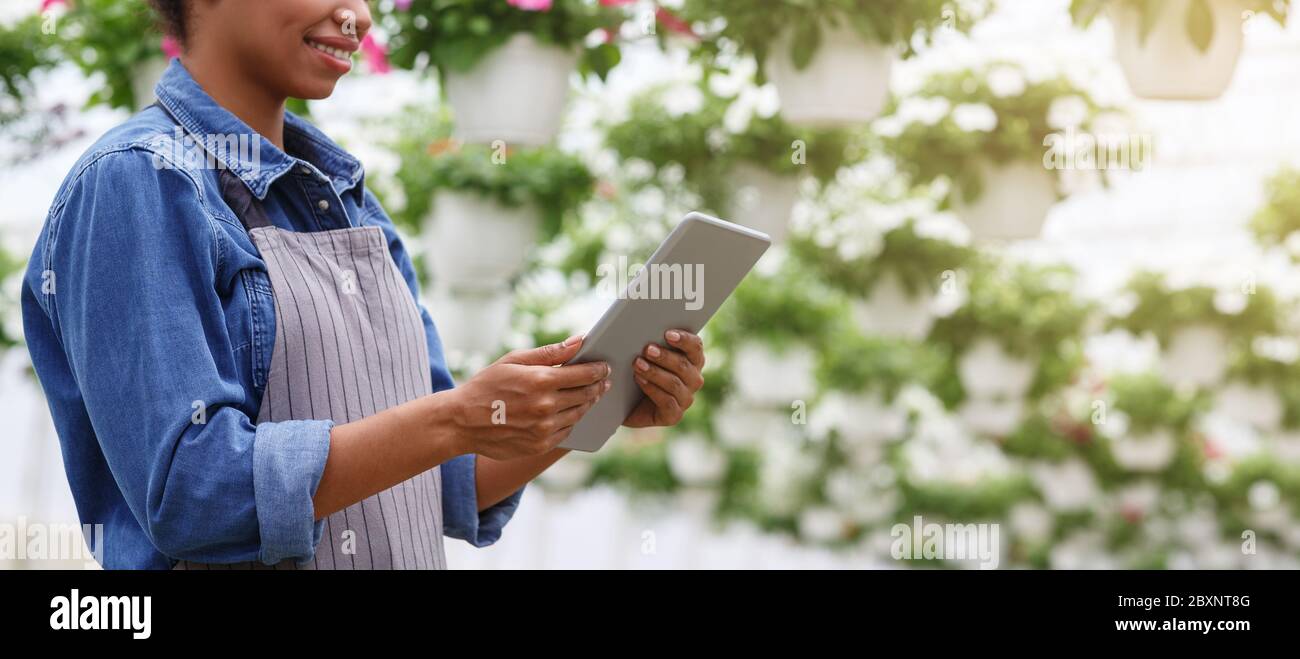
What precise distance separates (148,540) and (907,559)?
9.73m

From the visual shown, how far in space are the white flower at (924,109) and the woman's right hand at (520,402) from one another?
2.64 m

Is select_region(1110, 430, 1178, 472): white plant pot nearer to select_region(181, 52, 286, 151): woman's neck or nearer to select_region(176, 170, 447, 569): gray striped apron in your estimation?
select_region(176, 170, 447, 569): gray striped apron

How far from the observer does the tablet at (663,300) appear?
1062mm

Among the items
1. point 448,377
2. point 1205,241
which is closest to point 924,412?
point 1205,241

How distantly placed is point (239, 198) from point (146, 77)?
5.37 ft

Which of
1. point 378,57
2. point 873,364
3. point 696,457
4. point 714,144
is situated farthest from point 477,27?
point 696,457

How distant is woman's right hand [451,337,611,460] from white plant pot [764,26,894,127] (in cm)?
166

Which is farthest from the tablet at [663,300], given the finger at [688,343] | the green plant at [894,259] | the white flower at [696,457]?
the white flower at [696,457]

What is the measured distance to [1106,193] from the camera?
3.50m

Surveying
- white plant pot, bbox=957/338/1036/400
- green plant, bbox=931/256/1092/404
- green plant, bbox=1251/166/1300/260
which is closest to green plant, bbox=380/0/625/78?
green plant, bbox=1251/166/1300/260

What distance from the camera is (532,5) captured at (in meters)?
2.54

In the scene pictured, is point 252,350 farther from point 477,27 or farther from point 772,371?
point 772,371

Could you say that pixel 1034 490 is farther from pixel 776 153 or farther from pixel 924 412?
pixel 776 153

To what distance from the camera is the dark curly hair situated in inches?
45.7
